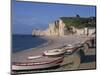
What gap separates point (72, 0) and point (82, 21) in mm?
283

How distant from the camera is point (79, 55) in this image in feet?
8.86

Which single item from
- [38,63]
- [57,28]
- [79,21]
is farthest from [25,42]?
[79,21]

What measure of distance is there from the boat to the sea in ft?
0.51

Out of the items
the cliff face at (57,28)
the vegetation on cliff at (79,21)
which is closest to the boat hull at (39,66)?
the cliff face at (57,28)

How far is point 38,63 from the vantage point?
253cm

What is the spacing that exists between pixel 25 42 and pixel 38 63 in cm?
28

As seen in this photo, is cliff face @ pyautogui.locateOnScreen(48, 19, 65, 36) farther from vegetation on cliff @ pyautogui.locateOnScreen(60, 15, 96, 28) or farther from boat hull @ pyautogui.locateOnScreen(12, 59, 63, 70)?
boat hull @ pyautogui.locateOnScreen(12, 59, 63, 70)

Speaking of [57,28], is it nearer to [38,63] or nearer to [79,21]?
[79,21]

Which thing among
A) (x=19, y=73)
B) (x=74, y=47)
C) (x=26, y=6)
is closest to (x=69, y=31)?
(x=74, y=47)

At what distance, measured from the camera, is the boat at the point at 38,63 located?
96.7 inches

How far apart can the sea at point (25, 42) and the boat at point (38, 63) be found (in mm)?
154

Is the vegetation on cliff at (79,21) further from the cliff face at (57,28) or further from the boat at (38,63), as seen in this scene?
the boat at (38,63)

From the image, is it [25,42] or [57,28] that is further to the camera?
[57,28]
